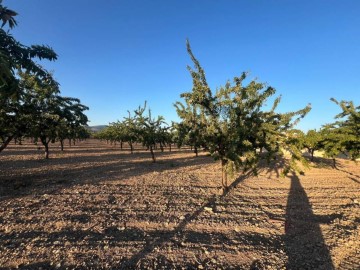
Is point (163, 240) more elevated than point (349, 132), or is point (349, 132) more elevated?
point (349, 132)

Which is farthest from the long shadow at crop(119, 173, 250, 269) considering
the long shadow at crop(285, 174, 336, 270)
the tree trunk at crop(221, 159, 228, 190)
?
the long shadow at crop(285, 174, 336, 270)

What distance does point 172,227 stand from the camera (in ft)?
25.3

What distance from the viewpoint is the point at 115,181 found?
14273 millimetres

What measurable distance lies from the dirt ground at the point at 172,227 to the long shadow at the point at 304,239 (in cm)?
3

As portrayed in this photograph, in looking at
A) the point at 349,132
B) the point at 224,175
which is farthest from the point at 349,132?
the point at 224,175

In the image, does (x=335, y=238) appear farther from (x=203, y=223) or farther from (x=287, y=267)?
(x=203, y=223)

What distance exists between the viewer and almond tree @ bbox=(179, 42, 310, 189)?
10.1 meters

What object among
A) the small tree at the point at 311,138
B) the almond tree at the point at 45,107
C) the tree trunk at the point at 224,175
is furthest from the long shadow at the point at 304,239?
the almond tree at the point at 45,107

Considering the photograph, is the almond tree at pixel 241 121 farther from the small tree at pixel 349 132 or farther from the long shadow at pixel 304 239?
the small tree at pixel 349 132

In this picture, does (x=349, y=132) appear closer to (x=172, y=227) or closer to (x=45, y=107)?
(x=172, y=227)

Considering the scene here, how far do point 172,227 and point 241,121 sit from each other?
18.2ft

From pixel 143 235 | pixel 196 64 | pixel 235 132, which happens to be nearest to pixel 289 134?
pixel 235 132

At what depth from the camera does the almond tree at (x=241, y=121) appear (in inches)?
397

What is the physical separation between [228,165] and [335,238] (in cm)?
513
